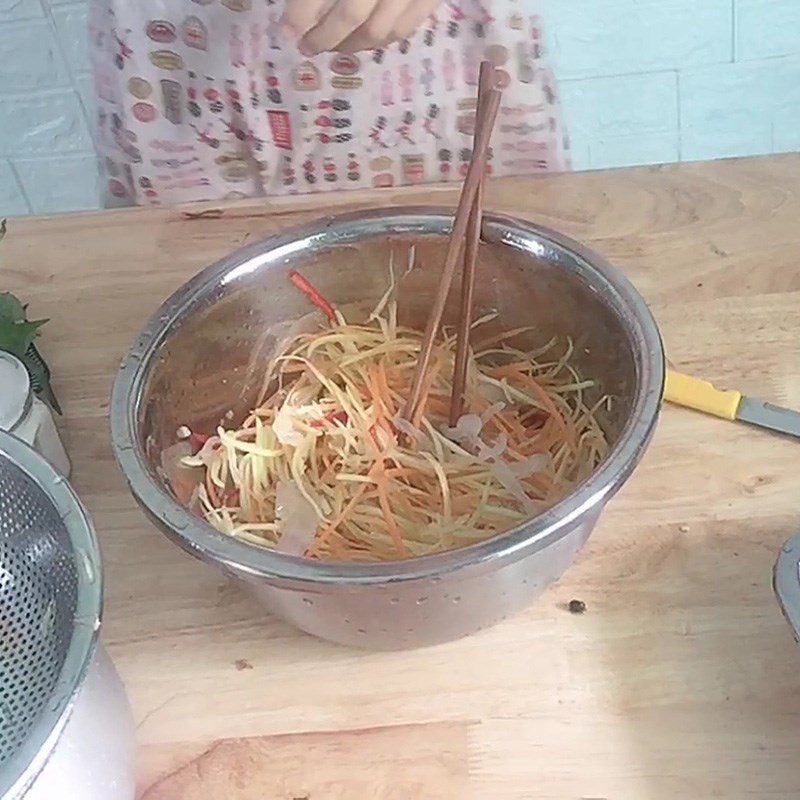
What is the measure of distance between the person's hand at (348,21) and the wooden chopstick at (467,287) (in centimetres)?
8

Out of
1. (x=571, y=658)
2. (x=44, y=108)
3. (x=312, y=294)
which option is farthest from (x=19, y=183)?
(x=571, y=658)

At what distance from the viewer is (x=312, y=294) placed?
80cm

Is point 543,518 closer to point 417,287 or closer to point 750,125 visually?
point 417,287

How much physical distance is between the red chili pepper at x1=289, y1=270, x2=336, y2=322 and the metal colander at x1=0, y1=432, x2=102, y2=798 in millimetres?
233

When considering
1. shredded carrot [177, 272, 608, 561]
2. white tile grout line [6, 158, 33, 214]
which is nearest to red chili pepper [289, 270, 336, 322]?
shredded carrot [177, 272, 608, 561]

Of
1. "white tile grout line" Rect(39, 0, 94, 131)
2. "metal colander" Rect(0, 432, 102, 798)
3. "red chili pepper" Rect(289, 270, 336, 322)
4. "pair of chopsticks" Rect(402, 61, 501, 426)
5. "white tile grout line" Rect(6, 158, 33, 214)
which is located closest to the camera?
"metal colander" Rect(0, 432, 102, 798)

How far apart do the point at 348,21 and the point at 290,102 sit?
0.24 metres

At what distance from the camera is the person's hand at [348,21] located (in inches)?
29.4

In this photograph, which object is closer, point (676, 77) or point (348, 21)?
point (348, 21)

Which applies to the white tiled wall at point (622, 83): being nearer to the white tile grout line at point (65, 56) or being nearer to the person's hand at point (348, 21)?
the white tile grout line at point (65, 56)

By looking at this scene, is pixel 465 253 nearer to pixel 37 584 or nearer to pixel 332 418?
pixel 332 418

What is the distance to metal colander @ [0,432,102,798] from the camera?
0.56 m

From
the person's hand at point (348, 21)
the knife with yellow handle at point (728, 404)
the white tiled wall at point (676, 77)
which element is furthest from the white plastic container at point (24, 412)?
the white tiled wall at point (676, 77)

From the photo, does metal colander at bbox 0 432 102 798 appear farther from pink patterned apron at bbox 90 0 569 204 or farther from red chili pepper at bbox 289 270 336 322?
pink patterned apron at bbox 90 0 569 204
